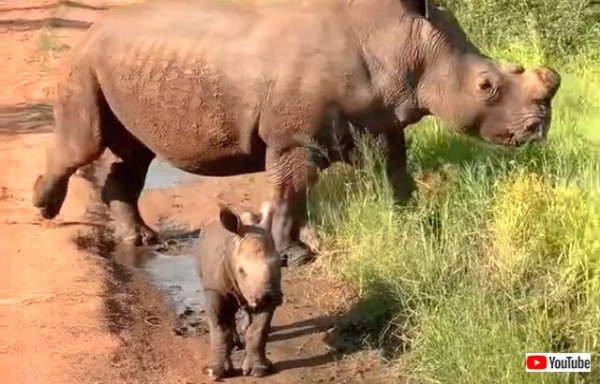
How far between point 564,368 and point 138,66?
390 centimetres

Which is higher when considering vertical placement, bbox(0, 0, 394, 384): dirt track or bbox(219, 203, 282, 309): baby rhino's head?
bbox(219, 203, 282, 309): baby rhino's head

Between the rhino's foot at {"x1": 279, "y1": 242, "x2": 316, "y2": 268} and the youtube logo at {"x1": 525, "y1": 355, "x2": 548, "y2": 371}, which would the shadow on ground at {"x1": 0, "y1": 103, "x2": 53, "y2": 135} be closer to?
the rhino's foot at {"x1": 279, "y1": 242, "x2": 316, "y2": 268}

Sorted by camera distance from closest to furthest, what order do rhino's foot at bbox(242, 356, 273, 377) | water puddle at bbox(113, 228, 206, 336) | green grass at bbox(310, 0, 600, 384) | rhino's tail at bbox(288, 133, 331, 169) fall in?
1. green grass at bbox(310, 0, 600, 384)
2. rhino's foot at bbox(242, 356, 273, 377)
3. water puddle at bbox(113, 228, 206, 336)
4. rhino's tail at bbox(288, 133, 331, 169)

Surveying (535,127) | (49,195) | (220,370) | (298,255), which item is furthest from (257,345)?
(49,195)

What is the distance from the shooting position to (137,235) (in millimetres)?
8648

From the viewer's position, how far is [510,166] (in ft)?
25.9

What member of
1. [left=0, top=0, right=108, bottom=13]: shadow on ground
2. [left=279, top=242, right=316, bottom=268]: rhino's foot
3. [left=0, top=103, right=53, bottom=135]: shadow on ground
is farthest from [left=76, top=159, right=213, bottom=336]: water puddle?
[left=0, top=0, right=108, bottom=13]: shadow on ground

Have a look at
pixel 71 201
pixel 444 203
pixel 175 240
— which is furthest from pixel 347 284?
pixel 71 201

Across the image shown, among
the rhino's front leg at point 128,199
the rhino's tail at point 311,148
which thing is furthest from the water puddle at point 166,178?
the rhino's tail at point 311,148

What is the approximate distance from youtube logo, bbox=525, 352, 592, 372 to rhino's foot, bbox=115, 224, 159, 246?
395 cm

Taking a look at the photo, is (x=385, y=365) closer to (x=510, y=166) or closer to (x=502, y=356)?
(x=502, y=356)

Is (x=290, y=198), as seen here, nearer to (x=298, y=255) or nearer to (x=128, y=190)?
(x=298, y=255)

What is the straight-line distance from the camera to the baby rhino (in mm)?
5805

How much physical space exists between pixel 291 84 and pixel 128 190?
1851mm
